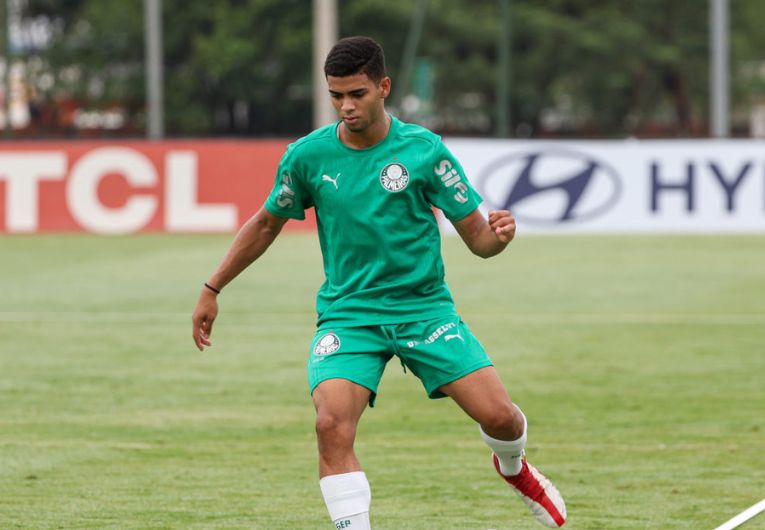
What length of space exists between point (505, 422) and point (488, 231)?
0.73 m

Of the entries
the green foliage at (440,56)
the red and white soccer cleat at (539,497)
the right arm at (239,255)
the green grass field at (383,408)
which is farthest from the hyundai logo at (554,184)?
the green foliage at (440,56)

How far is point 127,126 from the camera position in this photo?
59.0 metres

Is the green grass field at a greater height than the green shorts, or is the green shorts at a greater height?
the green shorts

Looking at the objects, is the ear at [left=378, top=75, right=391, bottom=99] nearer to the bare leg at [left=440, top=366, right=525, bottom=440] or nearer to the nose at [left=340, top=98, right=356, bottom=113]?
the nose at [left=340, top=98, right=356, bottom=113]

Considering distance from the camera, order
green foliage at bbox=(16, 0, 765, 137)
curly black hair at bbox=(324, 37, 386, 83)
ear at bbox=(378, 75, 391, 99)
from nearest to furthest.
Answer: curly black hair at bbox=(324, 37, 386, 83) → ear at bbox=(378, 75, 391, 99) → green foliage at bbox=(16, 0, 765, 137)

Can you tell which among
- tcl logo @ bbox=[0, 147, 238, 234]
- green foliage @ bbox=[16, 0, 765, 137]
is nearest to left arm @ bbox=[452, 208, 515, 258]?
tcl logo @ bbox=[0, 147, 238, 234]

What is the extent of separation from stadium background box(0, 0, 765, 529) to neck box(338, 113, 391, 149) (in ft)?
5.85

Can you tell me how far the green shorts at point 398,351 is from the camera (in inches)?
241

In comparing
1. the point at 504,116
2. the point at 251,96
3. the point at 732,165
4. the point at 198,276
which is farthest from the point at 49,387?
the point at 251,96

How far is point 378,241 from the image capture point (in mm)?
6102

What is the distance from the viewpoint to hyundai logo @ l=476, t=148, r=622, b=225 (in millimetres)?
25141

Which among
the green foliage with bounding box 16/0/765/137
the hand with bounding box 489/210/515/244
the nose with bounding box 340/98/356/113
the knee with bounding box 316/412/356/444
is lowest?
the green foliage with bounding box 16/0/765/137

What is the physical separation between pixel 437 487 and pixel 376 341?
6.13ft

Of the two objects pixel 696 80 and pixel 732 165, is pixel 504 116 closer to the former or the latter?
pixel 732 165
